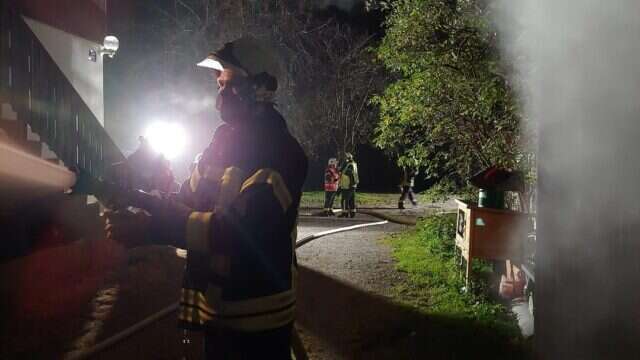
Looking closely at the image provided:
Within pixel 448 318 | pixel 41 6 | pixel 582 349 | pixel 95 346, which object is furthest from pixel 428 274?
pixel 41 6

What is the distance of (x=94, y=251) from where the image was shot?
7.66 m

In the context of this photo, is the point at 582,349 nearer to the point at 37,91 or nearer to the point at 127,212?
the point at 127,212

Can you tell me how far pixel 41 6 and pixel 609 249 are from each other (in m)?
9.01

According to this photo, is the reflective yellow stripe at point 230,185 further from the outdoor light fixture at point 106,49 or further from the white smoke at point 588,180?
the outdoor light fixture at point 106,49

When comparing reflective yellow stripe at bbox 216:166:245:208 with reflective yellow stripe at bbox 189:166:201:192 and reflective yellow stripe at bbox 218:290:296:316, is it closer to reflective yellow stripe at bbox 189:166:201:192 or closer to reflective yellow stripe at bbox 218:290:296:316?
reflective yellow stripe at bbox 189:166:201:192

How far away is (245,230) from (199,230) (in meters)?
0.19

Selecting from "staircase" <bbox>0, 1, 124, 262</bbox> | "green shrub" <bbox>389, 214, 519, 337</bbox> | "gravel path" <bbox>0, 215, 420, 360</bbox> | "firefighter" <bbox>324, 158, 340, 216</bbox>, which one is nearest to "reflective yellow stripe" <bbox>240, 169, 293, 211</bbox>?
"gravel path" <bbox>0, 215, 420, 360</bbox>

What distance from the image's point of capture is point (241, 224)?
213 centimetres

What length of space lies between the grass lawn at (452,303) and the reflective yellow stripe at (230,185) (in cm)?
332

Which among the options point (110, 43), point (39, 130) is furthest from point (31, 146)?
point (110, 43)

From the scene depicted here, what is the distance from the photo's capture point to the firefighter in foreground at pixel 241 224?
214 centimetres

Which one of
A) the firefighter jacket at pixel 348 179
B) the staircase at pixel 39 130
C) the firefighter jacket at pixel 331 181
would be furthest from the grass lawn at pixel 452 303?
the firefighter jacket at pixel 331 181

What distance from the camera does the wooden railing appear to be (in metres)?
6.00

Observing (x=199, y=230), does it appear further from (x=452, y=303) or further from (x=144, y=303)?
(x=452, y=303)
